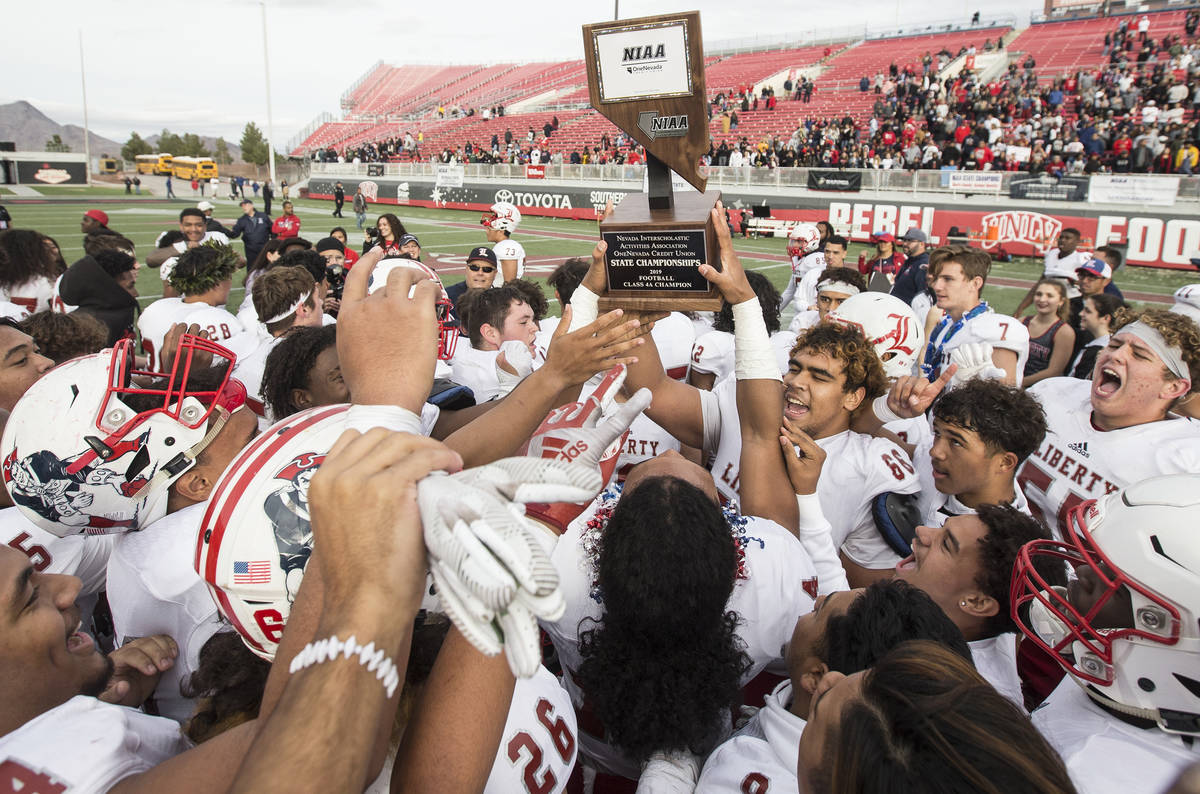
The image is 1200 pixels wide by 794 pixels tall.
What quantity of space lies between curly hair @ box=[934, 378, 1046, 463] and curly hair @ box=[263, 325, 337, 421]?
284cm

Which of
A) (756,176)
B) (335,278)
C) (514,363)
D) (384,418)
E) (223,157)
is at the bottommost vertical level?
(514,363)

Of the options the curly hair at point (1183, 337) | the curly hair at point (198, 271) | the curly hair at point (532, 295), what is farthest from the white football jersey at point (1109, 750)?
the curly hair at point (198, 271)

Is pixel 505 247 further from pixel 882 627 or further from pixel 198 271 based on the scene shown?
pixel 882 627

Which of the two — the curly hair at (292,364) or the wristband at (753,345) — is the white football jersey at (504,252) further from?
the wristband at (753,345)

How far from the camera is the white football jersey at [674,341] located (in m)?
4.71

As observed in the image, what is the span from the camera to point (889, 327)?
13.6 ft

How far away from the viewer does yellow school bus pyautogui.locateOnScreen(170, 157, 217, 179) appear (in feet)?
179

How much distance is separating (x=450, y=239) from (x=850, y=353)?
20547mm

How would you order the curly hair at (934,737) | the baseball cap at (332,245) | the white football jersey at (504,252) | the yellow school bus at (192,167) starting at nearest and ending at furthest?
the curly hair at (934,737) < the white football jersey at (504,252) < the baseball cap at (332,245) < the yellow school bus at (192,167)

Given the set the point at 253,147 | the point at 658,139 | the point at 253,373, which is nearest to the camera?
the point at 658,139

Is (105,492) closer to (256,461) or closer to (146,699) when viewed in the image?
(146,699)

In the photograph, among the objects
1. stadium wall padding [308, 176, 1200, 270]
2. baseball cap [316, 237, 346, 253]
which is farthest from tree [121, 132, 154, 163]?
baseball cap [316, 237, 346, 253]

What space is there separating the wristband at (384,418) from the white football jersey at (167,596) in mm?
1432

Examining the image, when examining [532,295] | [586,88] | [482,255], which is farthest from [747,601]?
[586,88]
